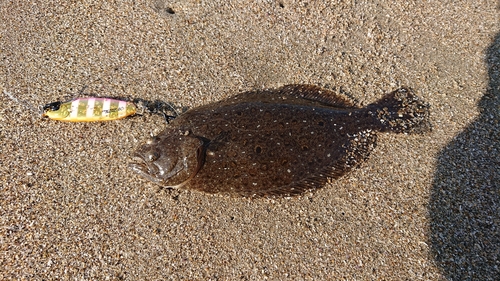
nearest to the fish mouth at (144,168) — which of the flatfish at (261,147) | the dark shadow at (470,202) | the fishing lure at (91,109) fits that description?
the flatfish at (261,147)

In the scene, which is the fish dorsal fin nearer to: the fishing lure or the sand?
the sand

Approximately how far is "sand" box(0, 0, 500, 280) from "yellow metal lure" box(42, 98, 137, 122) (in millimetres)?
102

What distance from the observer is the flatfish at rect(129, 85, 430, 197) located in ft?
9.29

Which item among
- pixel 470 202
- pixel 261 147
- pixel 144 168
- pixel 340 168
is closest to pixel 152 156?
pixel 144 168

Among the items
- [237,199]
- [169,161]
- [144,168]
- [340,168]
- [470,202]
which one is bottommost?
[237,199]

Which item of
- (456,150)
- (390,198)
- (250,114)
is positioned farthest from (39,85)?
(456,150)

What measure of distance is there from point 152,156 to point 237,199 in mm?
845

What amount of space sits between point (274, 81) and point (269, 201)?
53.8 inches

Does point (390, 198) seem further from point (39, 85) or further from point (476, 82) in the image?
point (39, 85)

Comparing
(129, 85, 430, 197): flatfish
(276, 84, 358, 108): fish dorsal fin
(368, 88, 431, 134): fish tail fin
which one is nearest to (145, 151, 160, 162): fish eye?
(129, 85, 430, 197): flatfish

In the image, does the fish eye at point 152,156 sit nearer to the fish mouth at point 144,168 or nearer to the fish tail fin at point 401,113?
the fish mouth at point 144,168

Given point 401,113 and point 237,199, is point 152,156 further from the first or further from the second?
point 401,113

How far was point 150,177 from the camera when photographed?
282 centimetres

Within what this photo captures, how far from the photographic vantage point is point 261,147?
290 cm
